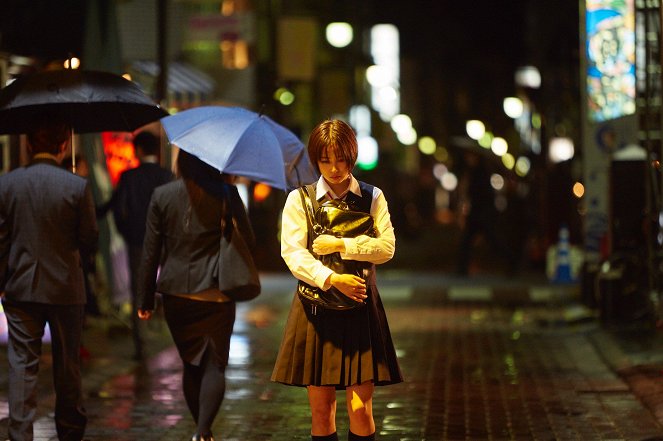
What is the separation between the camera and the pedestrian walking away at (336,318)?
638 centimetres

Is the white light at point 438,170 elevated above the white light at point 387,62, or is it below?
below

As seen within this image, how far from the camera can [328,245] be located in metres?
6.33

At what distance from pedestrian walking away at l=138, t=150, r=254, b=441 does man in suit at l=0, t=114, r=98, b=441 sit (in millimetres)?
460

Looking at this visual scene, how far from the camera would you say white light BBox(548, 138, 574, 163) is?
31469 mm

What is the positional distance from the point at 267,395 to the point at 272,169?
3.53 metres

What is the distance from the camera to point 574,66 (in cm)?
2981

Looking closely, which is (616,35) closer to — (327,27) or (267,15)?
(267,15)

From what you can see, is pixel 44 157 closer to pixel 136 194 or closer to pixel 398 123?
pixel 136 194

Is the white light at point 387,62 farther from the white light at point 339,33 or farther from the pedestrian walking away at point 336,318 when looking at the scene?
the pedestrian walking away at point 336,318

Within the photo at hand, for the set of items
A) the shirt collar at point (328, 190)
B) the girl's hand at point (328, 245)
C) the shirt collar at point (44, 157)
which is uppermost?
the shirt collar at point (44, 157)

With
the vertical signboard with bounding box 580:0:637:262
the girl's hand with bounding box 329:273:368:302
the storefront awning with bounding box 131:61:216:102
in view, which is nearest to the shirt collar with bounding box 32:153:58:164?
A: the girl's hand with bounding box 329:273:368:302

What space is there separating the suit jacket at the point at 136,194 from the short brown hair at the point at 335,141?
558 cm

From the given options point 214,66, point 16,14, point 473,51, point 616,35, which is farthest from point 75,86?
point 473,51

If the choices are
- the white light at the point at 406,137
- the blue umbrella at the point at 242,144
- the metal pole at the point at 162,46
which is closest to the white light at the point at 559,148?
→ the metal pole at the point at 162,46
